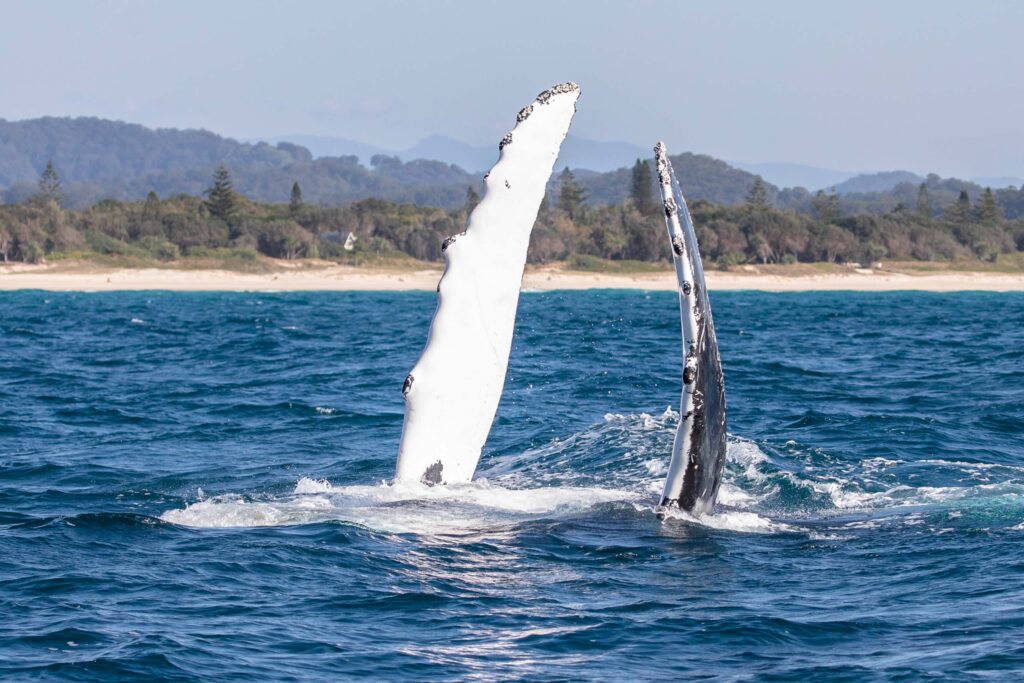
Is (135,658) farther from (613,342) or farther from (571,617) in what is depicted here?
(613,342)

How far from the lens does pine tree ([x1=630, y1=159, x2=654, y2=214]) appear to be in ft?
407

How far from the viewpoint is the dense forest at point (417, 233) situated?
102 m

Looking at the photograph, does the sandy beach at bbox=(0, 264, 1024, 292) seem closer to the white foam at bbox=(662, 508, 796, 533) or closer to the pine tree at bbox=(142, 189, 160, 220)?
the pine tree at bbox=(142, 189, 160, 220)

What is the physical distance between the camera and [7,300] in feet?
215

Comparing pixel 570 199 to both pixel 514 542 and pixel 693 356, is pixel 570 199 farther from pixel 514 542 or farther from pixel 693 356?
pixel 693 356

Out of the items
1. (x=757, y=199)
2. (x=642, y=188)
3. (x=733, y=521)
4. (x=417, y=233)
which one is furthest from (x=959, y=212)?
(x=733, y=521)

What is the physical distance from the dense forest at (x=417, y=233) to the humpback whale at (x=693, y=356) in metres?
91.1

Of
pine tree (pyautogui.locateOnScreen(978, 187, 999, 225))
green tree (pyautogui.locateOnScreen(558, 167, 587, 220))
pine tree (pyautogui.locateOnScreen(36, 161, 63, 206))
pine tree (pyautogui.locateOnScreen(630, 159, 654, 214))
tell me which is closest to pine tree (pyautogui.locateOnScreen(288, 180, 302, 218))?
pine tree (pyautogui.locateOnScreen(36, 161, 63, 206))

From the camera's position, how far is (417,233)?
11112cm

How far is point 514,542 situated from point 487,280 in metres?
1.89

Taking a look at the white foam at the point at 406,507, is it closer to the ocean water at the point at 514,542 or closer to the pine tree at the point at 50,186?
the ocean water at the point at 514,542

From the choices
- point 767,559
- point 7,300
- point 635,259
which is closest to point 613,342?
point 767,559

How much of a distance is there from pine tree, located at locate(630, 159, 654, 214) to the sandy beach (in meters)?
21.0

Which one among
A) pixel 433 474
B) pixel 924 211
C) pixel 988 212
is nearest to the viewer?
pixel 433 474
